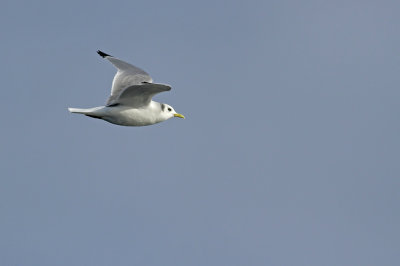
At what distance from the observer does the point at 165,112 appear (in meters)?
23.4

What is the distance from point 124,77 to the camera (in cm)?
2295

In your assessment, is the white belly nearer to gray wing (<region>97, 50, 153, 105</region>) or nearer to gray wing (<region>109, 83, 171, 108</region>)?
gray wing (<region>109, 83, 171, 108</region>)

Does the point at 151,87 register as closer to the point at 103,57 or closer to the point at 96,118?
the point at 96,118

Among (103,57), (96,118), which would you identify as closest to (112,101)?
(96,118)

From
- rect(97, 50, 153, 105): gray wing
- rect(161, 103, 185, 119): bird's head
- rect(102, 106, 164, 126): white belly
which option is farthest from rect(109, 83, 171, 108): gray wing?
rect(161, 103, 185, 119): bird's head

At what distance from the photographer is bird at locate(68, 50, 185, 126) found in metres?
21.2

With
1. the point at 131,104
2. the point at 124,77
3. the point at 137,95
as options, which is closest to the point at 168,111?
the point at 124,77

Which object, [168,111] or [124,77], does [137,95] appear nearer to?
[124,77]

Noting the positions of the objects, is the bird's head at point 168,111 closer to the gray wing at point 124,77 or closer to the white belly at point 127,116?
the white belly at point 127,116

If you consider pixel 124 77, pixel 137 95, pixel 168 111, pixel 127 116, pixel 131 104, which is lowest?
pixel 127 116

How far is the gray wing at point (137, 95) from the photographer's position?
20725mm

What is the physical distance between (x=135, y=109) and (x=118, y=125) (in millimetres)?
699

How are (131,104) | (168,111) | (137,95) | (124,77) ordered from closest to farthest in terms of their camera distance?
(137,95) < (131,104) < (124,77) < (168,111)

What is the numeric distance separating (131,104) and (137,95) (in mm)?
467
